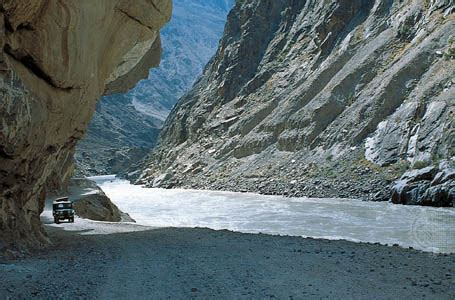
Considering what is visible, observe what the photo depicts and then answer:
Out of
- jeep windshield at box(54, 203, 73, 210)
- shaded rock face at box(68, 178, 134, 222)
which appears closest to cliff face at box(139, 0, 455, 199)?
shaded rock face at box(68, 178, 134, 222)

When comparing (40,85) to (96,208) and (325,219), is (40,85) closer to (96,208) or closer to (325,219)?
(96,208)

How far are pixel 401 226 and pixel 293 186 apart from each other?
26034mm

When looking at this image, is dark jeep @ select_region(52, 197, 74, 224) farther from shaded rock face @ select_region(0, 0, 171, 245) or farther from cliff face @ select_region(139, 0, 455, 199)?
cliff face @ select_region(139, 0, 455, 199)

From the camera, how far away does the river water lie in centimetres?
2263

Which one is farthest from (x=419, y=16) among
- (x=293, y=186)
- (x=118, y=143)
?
(x=118, y=143)

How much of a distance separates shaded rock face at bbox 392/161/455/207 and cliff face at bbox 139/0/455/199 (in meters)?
2.39

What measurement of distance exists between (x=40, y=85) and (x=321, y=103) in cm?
4935

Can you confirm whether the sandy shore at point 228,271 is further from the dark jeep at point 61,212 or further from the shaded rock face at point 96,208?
the shaded rock face at point 96,208

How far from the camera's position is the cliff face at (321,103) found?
150 feet

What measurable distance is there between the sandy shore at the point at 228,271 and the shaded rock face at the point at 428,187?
70.3 feet

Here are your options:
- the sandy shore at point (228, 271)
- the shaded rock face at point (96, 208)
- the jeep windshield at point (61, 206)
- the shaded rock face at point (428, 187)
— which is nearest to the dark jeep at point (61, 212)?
the jeep windshield at point (61, 206)

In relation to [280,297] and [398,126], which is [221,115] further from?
[280,297]

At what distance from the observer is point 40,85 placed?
45.9 ft

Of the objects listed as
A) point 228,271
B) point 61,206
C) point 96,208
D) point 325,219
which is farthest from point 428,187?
point 228,271
